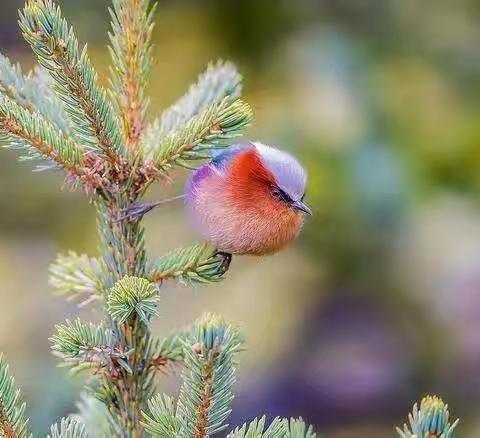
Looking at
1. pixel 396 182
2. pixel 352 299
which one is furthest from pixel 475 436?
pixel 396 182

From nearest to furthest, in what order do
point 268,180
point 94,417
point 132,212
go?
point 132,212 → point 94,417 → point 268,180

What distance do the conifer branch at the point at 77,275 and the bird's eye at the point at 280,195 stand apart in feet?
1.10

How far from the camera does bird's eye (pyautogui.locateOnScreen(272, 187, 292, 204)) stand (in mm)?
1357

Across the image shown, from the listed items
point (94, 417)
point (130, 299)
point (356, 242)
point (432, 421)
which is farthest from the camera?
point (356, 242)

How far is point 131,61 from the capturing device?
1.11m

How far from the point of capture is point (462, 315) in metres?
3.08

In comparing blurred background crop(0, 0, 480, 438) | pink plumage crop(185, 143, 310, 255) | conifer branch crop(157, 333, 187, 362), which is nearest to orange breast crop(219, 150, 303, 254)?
pink plumage crop(185, 143, 310, 255)

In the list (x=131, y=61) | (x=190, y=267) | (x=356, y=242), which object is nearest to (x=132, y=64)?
(x=131, y=61)

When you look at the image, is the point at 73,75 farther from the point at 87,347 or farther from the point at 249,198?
the point at 249,198

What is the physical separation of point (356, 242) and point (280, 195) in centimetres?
199

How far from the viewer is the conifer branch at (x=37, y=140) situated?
3.17 feet

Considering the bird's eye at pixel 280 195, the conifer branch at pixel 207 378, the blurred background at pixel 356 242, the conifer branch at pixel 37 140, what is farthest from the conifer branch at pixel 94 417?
the blurred background at pixel 356 242

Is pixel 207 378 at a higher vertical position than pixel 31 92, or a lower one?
lower

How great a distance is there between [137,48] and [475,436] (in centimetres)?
228
